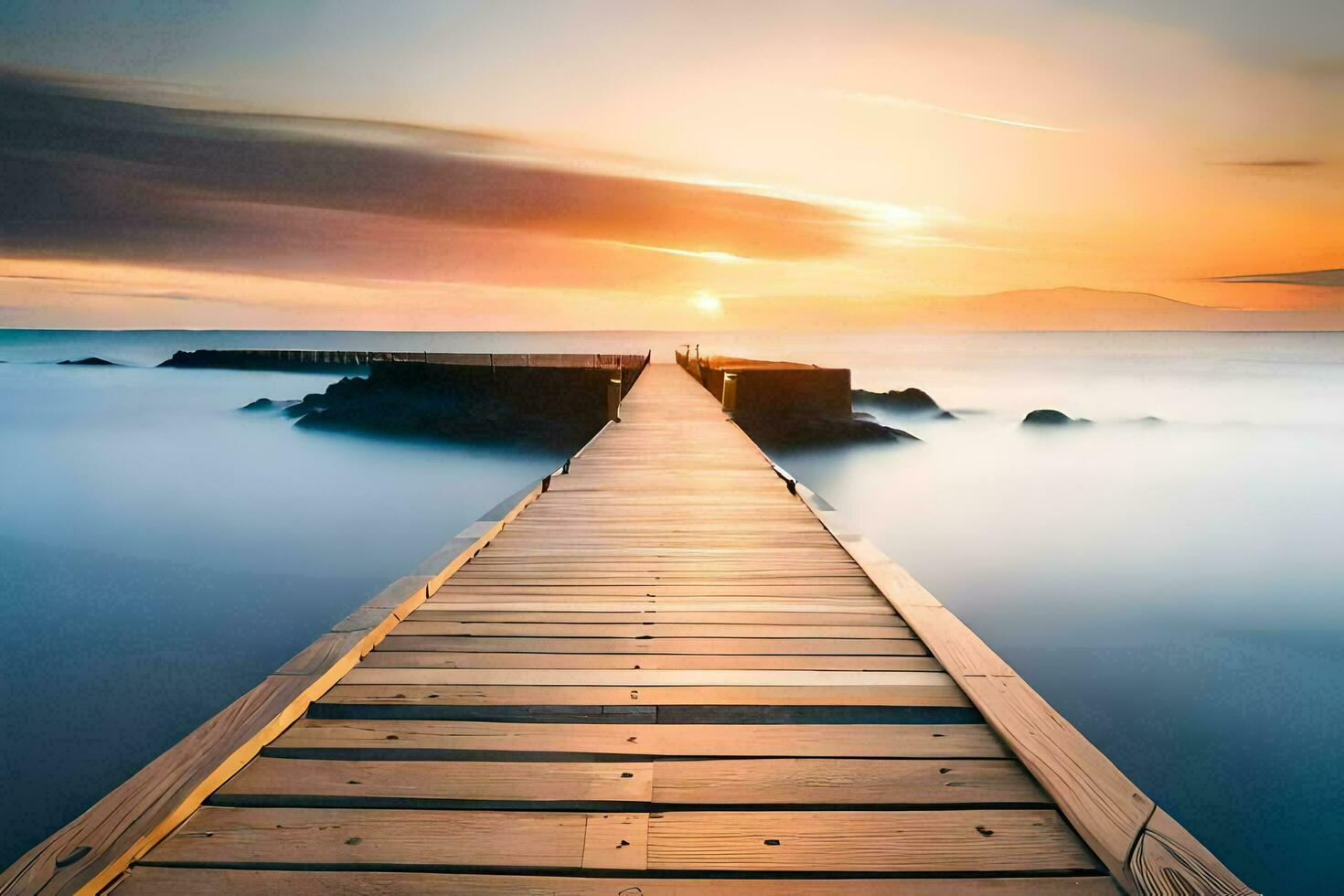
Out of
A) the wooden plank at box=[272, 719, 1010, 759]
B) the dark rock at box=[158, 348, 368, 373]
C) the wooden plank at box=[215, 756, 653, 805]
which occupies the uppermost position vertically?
the dark rock at box=[158, 348, 368, 373]

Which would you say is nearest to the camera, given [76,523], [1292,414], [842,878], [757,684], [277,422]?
[842,878]

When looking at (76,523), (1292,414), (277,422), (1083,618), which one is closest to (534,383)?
(76,523)

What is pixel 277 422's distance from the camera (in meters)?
27.7

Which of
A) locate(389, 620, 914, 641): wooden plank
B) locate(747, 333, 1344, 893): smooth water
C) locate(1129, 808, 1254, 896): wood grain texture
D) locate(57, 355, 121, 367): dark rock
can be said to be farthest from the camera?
locate(57, 355, 121, 367): dark rock

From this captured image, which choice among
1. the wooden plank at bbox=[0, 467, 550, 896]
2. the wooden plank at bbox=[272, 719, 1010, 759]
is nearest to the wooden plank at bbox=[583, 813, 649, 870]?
the wooden plank at bbox=[272, 719, 1010, 759]

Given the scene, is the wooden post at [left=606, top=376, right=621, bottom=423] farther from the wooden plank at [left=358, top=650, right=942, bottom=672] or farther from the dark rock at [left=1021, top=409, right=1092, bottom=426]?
the dark rock at [left=1021, top=409, right=1092, bottom=426]

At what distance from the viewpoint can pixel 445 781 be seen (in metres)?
1.96

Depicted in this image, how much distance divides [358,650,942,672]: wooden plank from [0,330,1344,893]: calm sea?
13.7ft

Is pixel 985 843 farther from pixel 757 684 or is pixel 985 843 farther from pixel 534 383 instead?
pixel 534 383

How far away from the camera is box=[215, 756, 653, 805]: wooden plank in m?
1.90

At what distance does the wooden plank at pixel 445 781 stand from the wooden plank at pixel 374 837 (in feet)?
0.17

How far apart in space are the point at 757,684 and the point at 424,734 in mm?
1116

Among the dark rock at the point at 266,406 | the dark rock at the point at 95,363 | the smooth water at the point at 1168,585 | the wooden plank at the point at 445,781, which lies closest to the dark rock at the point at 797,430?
the smooth water at the point at 1168,585

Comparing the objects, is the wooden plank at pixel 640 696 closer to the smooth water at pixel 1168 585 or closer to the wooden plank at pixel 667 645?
the wooden plank at pixel 667 645
